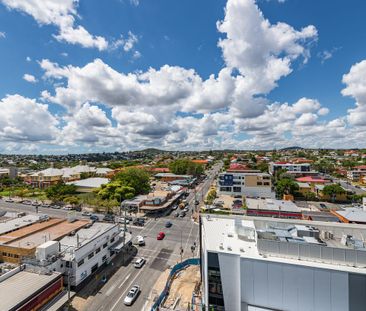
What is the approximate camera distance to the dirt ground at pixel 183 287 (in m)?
22.2

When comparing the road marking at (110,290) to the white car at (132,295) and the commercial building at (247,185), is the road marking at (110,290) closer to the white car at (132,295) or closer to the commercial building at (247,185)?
the white car at (132,295)

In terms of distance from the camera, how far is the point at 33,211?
58312 mm

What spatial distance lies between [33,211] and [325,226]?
68.1m

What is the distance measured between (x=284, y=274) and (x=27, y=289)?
2252 cm

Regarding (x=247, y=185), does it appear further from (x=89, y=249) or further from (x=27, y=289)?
(x=27, y=289)

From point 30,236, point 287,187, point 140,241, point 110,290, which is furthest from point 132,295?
point 287,187

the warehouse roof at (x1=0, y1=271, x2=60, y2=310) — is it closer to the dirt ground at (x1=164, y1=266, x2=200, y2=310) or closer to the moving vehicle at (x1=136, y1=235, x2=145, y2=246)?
the dirt ground at (x1=164, y1=266, x2=200, y2=310)

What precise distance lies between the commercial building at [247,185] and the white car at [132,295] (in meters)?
56.7

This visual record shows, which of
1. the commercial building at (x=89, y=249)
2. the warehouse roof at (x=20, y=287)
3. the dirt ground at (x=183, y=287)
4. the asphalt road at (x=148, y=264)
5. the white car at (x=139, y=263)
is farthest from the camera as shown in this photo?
the white car at (x=139, y=263)

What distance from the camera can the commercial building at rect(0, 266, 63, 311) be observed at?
57.5 feet

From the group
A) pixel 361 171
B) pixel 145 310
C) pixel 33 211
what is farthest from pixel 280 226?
pixel 361 171

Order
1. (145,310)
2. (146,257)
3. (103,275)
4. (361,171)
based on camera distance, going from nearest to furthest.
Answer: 1. (145,310)
2. (103,275)
3. (146,257)
4. (361,171)

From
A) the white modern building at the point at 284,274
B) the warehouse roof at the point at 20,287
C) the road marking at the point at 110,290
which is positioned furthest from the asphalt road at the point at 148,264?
the white modern building at the point at 284,274

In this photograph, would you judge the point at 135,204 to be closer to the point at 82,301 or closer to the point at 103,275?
the point at 103,275
